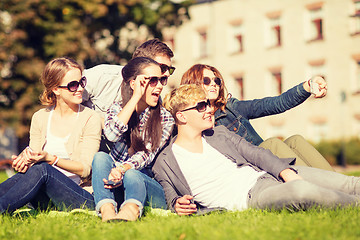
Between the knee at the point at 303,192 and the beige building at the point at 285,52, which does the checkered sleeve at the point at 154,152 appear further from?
the beige building at the point at 285,52

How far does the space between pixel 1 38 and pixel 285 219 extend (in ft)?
61.6

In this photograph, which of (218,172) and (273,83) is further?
(273,83)

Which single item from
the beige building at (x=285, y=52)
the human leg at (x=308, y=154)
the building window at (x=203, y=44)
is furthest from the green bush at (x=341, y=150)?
the human leg at (x=308, y=154)

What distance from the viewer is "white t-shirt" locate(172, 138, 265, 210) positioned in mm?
5121

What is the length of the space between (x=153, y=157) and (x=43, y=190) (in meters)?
1.11

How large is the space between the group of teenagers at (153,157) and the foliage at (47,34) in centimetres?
1519

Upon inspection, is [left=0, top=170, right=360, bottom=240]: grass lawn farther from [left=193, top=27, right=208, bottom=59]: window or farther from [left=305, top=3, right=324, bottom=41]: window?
[left=193, top=27, right=208, bottom=59]: window

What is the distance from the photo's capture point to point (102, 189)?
4.88 meters

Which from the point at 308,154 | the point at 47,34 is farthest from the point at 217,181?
the point at 47,34

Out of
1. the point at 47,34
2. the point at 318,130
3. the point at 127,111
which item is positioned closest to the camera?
the point at 127,111

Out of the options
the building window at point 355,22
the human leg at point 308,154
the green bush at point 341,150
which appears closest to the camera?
the human leg at point 308,154

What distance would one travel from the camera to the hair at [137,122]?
17.8 ft

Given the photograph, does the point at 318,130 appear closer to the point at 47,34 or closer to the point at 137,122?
the point at 47,34

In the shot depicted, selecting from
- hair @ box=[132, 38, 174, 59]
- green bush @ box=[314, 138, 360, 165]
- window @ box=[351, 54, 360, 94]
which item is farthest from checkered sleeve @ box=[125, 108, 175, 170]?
window @ box=[351, 54, 360, 94]
